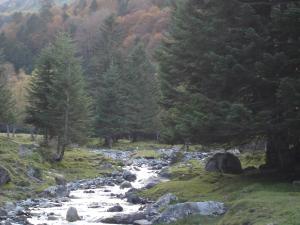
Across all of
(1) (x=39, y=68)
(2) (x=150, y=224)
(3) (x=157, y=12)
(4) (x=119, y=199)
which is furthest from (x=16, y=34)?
(2) (x=150, y=224)

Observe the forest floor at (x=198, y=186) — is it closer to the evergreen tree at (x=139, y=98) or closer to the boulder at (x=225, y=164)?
the boulder at (x=225, y=164)

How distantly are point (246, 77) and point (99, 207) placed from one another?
11797 millimetres

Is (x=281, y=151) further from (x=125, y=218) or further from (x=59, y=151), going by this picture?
(x=59, y=151)

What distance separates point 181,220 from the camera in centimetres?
2088

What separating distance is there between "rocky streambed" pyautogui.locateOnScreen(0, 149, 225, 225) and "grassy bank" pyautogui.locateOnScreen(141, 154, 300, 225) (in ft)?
3.13

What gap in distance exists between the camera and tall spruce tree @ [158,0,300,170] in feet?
79.4

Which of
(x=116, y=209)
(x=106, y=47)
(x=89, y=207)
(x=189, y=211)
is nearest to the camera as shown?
(x=189, y=211)

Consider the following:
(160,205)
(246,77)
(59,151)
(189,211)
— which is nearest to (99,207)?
(160,205)

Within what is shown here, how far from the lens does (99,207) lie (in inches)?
1172

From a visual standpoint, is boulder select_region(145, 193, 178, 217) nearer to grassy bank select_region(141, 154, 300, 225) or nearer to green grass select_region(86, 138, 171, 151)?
grassy bank select_region(141, 154, 300, 225)

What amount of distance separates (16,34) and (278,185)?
16914cm

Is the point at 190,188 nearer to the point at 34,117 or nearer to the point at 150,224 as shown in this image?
the point at 150,224

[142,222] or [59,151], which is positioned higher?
[59,151]

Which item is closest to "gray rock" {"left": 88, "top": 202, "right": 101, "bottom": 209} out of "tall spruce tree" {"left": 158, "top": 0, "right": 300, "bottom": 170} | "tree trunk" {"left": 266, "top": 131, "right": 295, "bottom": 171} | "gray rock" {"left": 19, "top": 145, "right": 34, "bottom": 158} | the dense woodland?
the dense woodland
